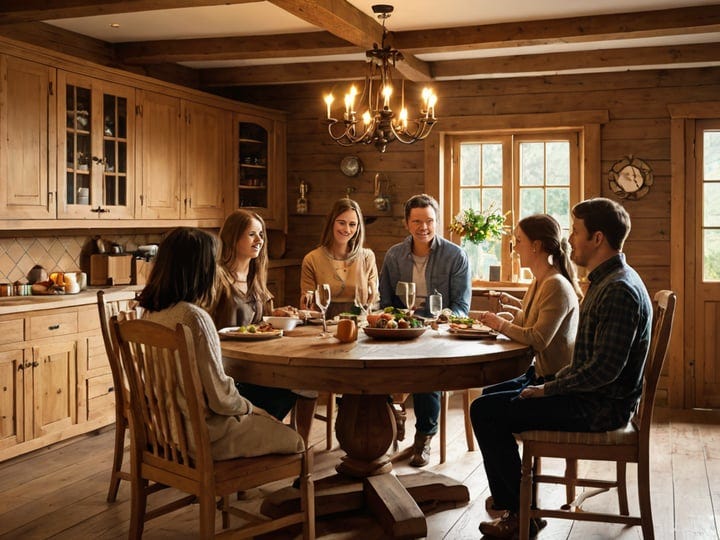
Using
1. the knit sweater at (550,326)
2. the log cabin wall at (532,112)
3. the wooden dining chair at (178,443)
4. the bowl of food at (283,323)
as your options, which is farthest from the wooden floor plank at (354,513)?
the log cabin wall at (532,112)

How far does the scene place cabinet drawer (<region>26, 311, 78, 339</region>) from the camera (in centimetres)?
416

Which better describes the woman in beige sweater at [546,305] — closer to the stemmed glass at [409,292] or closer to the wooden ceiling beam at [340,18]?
the stemmed glass at [409,292]

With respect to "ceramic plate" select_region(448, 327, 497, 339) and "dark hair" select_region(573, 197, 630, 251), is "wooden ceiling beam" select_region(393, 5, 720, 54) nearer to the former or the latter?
"dark hair" select_region(573, 197, 630, 251)

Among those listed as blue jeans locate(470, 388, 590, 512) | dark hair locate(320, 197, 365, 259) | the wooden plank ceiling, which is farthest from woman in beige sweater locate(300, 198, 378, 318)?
blue jeans locate(470, 388, 590, 512)

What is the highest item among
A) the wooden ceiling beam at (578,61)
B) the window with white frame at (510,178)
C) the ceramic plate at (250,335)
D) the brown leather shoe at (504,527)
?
the wooden ceiling beam at (578,61)

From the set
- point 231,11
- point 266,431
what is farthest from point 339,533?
point 231,11

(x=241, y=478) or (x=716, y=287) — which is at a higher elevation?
(x=716, y=287)

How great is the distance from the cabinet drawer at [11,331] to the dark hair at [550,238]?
2.51 metres

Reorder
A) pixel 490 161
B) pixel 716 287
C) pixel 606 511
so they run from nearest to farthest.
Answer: pixel 606 511 → pixel 716 287 → pixel 490 161

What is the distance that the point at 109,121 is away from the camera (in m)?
4.92

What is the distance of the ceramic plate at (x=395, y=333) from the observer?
10.4 feet

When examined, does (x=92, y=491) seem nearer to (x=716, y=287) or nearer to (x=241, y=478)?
(x=241, y=478)

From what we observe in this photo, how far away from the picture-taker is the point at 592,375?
2750 mm

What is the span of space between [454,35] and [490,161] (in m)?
1.54
